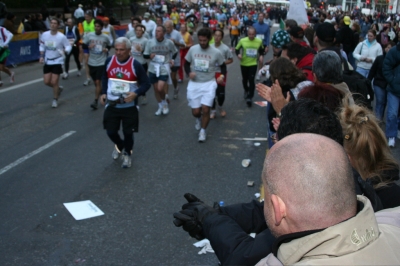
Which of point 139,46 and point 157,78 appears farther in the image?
point 139,46

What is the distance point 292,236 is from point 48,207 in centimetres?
433

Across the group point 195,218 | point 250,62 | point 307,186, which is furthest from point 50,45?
point 307,186

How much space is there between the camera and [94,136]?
825cm

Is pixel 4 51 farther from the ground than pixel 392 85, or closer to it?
closer to it

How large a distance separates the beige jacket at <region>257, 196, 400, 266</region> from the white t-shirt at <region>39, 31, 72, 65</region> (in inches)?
382

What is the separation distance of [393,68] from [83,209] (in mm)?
4996

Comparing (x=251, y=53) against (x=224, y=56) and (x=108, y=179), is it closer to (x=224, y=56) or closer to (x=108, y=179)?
(x=224, y=56)

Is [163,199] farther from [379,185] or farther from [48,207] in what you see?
[379,185]

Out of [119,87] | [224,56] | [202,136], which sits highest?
[224,56]

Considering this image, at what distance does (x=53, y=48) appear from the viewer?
10.4 m

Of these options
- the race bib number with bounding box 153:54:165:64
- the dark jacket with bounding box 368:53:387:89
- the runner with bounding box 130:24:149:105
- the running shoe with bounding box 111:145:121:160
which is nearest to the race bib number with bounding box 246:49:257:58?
the race bib number with bounding box 153:54:165:64

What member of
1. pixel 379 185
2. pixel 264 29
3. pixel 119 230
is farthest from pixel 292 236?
pixel 264 29

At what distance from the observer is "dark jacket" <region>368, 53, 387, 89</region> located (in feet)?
25.0

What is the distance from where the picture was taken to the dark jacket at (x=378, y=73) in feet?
25.0
